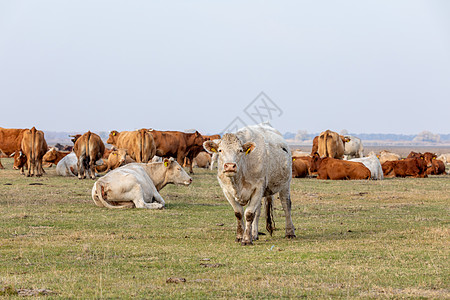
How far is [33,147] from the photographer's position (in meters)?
26.4

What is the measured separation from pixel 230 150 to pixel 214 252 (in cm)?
160

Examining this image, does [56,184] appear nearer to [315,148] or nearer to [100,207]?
[100,207]

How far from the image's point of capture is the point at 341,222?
1287cm

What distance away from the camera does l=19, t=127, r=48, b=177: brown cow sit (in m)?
26.4

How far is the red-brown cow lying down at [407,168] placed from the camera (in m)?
28.9

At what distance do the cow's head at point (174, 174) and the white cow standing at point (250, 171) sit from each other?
559 cm

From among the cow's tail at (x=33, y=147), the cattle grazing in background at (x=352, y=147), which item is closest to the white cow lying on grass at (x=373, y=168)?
the cattle grazing in background at (x=352, y=147)

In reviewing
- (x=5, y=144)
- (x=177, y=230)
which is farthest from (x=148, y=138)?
(x=177, y=230)

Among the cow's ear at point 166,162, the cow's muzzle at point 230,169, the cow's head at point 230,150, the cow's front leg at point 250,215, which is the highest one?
the cow's head at point 230,150

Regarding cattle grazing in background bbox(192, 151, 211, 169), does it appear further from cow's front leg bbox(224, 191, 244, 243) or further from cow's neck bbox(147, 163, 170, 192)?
cow's front leg bbox(224, 191, 244, 243)

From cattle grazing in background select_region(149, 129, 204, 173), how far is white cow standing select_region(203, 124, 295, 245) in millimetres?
20377

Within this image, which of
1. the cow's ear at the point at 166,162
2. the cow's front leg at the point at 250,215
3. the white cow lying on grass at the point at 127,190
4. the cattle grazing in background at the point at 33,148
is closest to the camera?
the cow's front leg at the point at 250,215

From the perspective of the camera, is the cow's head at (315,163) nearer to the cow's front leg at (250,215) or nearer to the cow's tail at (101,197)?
the cow's tail at (101,197)

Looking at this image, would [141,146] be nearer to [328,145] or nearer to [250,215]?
[328,145]
